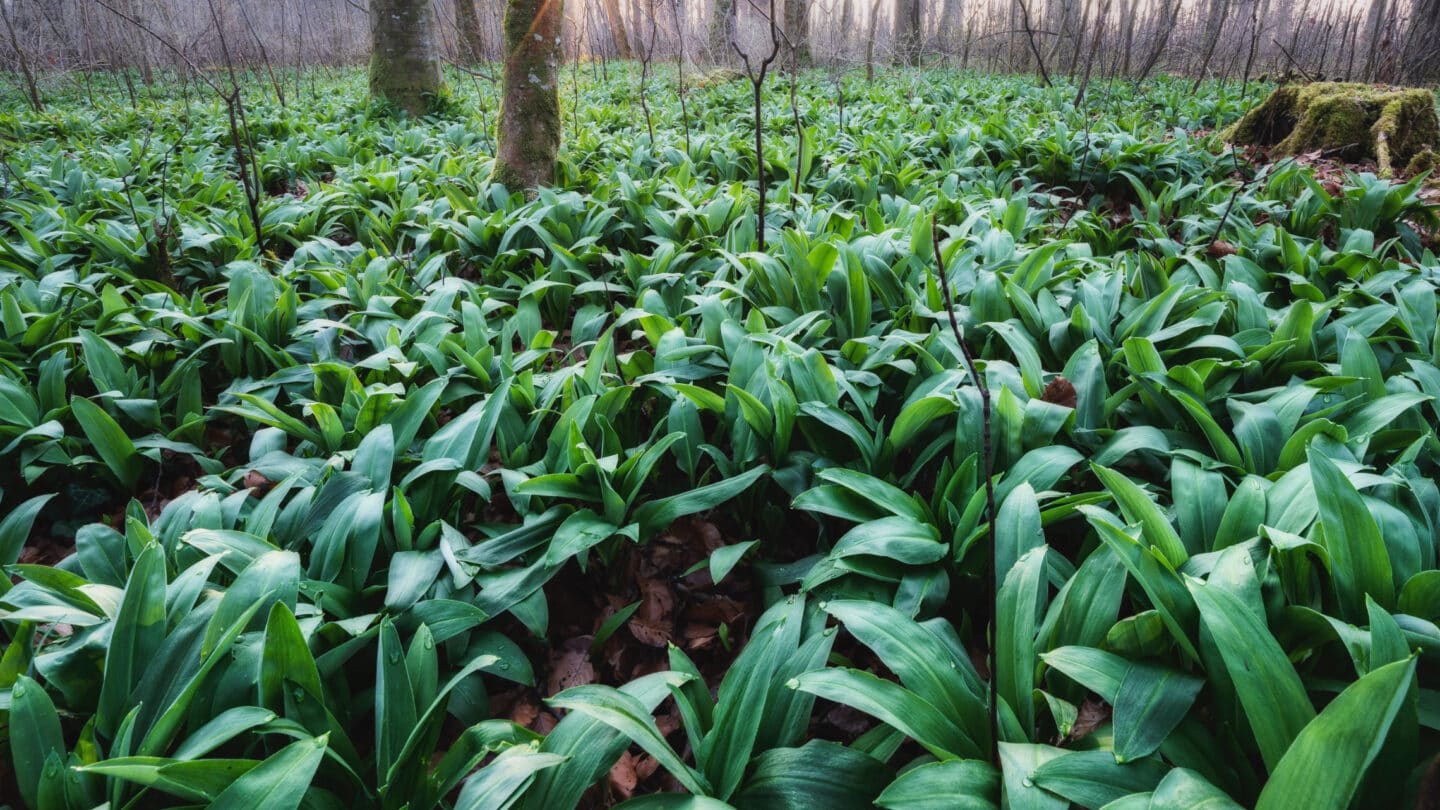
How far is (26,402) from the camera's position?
229 centimetres

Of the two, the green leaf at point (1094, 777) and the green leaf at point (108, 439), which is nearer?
the green leaf at point (1094, 777)

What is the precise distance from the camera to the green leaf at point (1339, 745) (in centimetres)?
82

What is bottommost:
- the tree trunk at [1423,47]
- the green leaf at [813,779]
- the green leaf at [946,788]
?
the green leaf at [813,779]

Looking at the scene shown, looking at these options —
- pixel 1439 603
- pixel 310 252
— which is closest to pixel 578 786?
pixel 1439 603

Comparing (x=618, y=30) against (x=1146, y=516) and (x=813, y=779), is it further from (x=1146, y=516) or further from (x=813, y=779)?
(x=813, y=779)

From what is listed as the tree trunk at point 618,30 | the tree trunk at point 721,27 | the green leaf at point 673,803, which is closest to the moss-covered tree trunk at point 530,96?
the green leaf at point 673,803

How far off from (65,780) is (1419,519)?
2.57 metres

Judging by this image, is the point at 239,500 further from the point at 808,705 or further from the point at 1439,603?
the point at 1439,603

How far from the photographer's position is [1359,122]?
16.3ft

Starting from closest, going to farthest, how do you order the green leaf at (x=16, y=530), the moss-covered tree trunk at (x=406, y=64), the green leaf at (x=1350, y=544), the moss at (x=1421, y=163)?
the green leaf at (x=1350, y=544), the green leaf at (x=16, y=530), the moss at (x=1421, y=163), the moss-covered tree trunk at (x=406, y=64)

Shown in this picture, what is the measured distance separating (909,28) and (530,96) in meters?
12.4

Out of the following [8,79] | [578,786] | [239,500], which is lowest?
[578,786]

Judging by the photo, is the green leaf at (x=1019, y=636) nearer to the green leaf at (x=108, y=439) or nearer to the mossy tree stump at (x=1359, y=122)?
the green leaf at (x=108, y=439)

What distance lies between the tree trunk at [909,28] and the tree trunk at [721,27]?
3.16 metres
